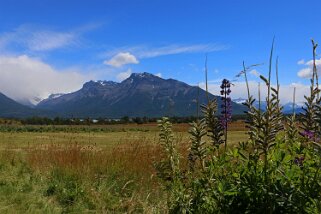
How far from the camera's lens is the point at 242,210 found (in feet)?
13.7

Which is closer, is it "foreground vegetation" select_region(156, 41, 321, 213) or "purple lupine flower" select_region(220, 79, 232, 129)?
"foreground vegetation" select_region(156, 41, 321, 213)

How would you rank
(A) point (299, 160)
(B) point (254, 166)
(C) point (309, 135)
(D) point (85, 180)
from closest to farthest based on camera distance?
(B) point (254, 166), (A) point (299, 160), (C) point (309, 135), (D) point (85, 180)

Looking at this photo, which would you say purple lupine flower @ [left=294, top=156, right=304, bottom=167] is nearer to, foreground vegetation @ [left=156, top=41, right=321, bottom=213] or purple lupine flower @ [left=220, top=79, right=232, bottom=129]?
foreground vegetation @ [left=156, top=41, right=321, bottom=213]

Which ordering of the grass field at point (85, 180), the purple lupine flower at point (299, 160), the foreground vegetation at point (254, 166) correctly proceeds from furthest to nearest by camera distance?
the grass field at point (85, 180), the purple lupine flower at point (299, 160), the foreground vegetation at point (254, 166)

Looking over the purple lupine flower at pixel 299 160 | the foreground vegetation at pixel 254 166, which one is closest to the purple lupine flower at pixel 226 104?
the foreground vegetation at pixel 254 166

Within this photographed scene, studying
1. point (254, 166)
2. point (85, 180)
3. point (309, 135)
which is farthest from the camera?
point (85, 180)

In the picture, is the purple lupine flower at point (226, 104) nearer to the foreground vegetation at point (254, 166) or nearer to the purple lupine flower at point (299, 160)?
the foreground vegetation at point (254, 166)

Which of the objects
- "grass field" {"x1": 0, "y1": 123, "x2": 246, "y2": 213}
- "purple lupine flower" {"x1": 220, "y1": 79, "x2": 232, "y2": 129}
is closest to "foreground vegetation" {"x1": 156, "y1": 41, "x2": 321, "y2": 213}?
"purple lupine flower" {"x1": 220, "y1": 79, "x2": 232, "y2": 129}

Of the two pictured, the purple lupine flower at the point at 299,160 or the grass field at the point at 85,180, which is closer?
the purple lupine flower at the point at 299,160

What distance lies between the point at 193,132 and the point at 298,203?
1262 mm

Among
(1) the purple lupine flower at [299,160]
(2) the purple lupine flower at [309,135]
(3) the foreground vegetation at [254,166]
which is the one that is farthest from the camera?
(2) the purple lupine flower at [309,135]

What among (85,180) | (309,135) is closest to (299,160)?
(309,135)

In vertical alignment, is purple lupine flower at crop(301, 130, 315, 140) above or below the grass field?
above

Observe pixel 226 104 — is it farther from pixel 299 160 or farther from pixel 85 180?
pixel 85 180
